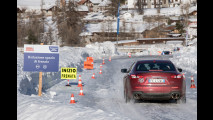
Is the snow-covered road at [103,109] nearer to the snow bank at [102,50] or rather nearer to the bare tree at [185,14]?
the snow bank at [102,50]

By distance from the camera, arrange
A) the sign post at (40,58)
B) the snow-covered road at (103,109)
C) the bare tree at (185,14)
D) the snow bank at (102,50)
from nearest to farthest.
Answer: the snow-covered road at (103,109) → the sign post at (40,58) → the snow bank at (102,50) → the bare tree at (185,14)

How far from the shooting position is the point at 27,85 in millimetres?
16578

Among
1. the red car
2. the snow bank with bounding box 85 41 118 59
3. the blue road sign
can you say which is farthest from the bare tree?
the red car

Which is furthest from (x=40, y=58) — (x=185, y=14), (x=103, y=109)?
(x=185, y=14)

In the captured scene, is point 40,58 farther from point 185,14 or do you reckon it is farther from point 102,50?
point 185,14

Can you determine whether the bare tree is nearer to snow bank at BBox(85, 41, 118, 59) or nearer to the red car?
snow bank at BBox(85, 41, 118, 59)

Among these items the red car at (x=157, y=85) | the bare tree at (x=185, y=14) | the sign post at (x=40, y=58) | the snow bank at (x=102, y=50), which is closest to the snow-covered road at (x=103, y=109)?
the red car at (x=157, y=85)

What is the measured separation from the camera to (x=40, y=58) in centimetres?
1397

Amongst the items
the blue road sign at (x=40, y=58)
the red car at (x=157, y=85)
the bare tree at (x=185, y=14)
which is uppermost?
the bare tree at (x=185, y=14)

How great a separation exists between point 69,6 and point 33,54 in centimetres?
9151

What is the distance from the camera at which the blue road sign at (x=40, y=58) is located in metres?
13.8
